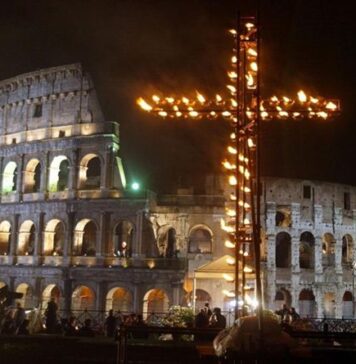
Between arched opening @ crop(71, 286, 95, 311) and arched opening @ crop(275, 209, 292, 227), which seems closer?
arched opening @ crop(275, 209, 292, 227)

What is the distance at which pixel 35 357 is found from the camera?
12.9 metres

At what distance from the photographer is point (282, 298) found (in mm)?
28328

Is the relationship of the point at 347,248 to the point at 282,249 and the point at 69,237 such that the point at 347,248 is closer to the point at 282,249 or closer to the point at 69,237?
the point at 282,249

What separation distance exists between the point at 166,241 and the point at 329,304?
9.31 m

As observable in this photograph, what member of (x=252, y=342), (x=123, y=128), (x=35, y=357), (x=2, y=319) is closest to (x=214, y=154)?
(x=123, y=128)

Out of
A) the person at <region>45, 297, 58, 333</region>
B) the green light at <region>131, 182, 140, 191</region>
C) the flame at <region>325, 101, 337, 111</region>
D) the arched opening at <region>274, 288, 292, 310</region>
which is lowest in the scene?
the person at <region>45, 297, 58, 333</region>

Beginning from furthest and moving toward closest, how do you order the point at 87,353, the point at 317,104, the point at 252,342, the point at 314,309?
the point at 314,309
the point at 87,353
the point at 317,104
the point at 252,342

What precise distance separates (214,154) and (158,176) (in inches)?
128

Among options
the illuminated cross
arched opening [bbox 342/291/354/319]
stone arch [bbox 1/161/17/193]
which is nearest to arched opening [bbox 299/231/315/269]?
arched opening [bbox 342/291/354/319]

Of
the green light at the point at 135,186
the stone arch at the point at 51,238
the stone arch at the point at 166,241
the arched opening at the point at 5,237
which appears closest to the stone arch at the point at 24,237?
the arched opening at the point at 5,237

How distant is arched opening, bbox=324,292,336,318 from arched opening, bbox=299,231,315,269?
5.78 ft

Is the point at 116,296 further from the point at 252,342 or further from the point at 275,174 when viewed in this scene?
the point at 252,342

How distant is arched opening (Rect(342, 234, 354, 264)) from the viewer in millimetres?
30250

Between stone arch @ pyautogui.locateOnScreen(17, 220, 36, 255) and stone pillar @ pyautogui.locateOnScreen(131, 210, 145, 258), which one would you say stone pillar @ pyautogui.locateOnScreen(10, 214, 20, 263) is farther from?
stone pillar @ pyautogui.locateOnScreen(131, 210, 145, 258)
